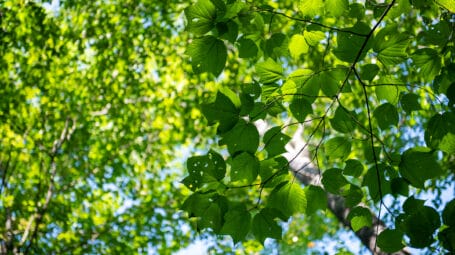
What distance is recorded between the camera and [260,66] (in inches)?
62.5

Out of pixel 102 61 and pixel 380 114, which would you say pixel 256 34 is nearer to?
pixel 380 114

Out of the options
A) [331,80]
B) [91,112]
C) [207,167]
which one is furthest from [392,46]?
[91,112]

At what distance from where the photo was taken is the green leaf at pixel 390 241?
1.55 m

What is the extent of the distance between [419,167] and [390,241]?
12.6 inches

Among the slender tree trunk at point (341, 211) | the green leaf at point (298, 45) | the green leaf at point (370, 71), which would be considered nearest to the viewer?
the green leaf at point (370, 71)

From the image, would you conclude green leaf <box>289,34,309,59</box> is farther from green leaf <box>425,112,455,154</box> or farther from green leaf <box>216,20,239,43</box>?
green leaf <box>425,112,455,154</box>

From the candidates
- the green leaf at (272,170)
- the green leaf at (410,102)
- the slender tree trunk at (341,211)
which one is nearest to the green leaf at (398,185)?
the green leaf at (410,102)

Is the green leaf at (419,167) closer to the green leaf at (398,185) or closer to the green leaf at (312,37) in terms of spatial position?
the green leaf at (398,185)

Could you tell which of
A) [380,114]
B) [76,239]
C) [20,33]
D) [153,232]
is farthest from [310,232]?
[380,114]

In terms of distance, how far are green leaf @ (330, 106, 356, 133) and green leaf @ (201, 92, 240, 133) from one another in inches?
22.0

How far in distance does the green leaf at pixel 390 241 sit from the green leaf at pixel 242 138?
64 cm

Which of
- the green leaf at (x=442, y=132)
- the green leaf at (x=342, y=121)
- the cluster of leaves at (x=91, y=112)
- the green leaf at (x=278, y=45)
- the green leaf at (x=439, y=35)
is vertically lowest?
the green leaf at (x=442, y=132)

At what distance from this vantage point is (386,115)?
176 cm

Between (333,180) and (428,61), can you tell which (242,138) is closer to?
(333,180)
